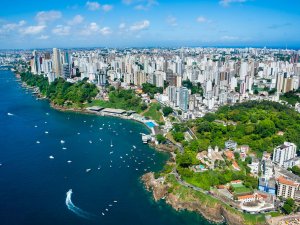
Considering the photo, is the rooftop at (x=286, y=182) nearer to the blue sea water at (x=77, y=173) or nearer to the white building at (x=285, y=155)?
the white building at (x=285, y=155)

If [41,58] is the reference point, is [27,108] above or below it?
below

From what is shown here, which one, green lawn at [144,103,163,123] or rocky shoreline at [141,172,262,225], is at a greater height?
green lawn at [144,103,163,123]

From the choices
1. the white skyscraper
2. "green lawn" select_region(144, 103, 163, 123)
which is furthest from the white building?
the white skyscraper

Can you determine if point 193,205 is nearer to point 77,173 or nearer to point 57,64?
point 77,173

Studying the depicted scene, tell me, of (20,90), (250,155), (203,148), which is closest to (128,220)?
(203,148)

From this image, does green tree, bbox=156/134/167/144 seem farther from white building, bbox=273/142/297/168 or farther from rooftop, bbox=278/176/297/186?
rooftop, bbox=278/176/297/186

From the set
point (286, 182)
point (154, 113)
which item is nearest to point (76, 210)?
point (286, 182)

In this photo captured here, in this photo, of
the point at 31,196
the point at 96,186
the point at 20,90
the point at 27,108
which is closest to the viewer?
the point at 31,196

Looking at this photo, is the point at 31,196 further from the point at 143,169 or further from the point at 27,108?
the point at 27,108
